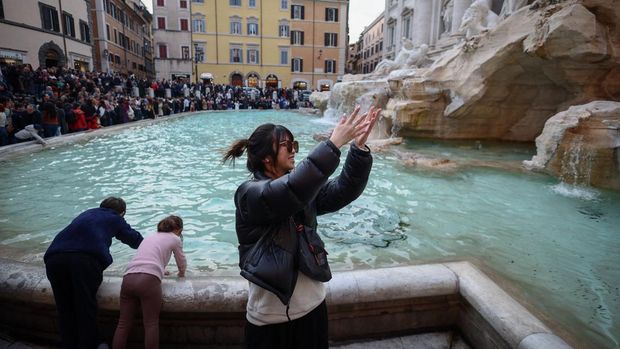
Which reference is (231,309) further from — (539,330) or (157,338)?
(539,330)

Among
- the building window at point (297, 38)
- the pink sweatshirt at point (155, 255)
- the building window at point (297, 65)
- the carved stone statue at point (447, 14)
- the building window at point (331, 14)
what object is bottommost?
the pink sweatshirt at point (155, 255)

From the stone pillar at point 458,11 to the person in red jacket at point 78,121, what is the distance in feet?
55.2

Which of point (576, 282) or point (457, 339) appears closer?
point (457, 339)

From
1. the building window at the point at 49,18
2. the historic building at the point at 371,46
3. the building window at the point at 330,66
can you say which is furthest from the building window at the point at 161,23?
the historic building at the point at 371,46

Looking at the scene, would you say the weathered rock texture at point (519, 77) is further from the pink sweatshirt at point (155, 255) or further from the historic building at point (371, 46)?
the historic building at point (371, 46)

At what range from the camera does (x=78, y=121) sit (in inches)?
511

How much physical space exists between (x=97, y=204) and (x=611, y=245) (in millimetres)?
6774

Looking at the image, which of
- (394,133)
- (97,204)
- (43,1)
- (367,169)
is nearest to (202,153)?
(97,204)

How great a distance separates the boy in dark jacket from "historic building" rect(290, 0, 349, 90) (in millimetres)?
46849

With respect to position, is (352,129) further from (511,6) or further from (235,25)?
(235,25)

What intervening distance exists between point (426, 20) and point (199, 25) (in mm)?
28419

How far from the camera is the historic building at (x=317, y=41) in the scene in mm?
47656

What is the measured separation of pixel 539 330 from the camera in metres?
2.24

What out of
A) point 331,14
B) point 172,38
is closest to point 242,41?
point 172,38
